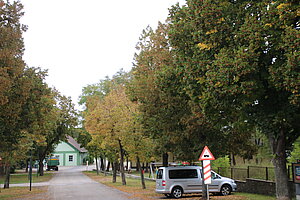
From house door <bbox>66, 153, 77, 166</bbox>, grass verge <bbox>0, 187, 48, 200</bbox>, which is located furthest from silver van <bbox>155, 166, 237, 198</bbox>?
house door <bbox>66, 153, 77, 166</bbox>

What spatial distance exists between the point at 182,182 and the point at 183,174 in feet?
1.56

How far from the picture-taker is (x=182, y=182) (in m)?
20.3

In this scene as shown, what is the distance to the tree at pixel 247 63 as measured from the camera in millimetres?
9852

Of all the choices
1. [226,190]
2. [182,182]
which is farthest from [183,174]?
[226,190]

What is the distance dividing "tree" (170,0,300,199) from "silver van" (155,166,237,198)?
7.86m

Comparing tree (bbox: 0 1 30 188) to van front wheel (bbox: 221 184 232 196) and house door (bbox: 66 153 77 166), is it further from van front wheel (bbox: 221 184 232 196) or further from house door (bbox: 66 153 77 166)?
house door (bbox: 66 153 77 166)

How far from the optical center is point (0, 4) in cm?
1505

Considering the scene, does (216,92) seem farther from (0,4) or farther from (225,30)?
(0,4)

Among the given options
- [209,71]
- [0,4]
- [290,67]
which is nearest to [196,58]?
[209,71]

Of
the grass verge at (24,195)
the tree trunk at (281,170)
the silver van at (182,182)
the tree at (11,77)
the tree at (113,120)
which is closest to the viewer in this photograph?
the tree trunk at (281,170)

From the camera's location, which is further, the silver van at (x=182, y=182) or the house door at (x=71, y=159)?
the house door at (x=71, y=159)

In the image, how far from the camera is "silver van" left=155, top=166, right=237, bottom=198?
19998mm

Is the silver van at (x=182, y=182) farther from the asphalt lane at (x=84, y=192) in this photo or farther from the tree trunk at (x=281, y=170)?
the tree trunk at (x=281, y=170)

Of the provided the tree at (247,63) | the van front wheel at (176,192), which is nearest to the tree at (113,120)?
the van front wheel at (176,192)
